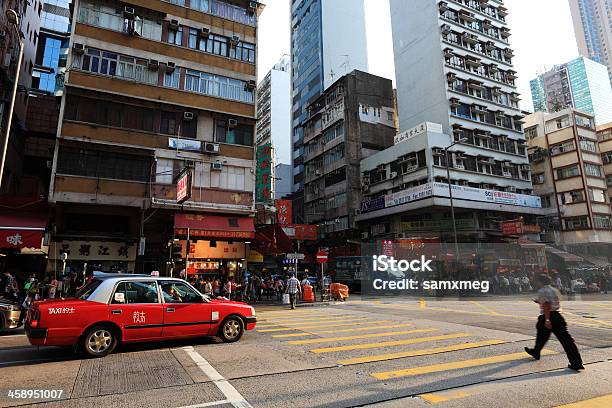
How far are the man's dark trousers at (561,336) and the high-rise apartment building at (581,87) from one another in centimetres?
9451

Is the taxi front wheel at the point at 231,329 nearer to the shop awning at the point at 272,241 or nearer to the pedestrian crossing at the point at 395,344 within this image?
the pedestrian crossing at the point at 395,344

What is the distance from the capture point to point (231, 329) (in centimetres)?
908

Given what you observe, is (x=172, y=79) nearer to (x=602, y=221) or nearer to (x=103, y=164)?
(x=103, y=164)

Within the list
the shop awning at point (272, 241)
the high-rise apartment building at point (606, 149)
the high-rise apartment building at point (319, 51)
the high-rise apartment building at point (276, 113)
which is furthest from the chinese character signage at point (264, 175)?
the high-rise apartment building at point (276, 113)

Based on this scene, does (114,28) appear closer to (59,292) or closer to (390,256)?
(59,292)

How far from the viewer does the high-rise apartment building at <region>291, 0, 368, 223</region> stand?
65250 millimetres

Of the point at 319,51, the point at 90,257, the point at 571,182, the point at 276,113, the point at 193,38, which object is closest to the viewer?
the point at 90,257

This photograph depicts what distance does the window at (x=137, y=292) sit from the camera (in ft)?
26.0

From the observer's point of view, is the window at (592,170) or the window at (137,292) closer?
the window at (137,292)

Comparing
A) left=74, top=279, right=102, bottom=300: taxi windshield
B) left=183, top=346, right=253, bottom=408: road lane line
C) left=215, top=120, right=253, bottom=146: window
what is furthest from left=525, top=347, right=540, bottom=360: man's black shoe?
left=215, top=120, right=253, bottom=146: window

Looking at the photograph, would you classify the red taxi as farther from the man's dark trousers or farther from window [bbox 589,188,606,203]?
window [bbox 589,188,606,203]

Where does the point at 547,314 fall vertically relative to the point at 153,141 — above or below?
below

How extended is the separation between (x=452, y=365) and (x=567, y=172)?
50.6 meters

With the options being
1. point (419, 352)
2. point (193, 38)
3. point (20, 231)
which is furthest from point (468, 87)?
point (20, 231)
